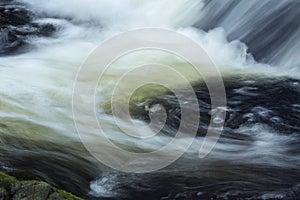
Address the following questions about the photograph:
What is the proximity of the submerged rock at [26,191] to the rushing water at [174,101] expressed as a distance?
792 mm

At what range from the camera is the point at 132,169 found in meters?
5.46

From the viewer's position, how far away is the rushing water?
5219mm

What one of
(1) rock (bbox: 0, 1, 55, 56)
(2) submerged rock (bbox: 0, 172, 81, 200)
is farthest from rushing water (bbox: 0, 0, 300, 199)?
(2) submerged rock (bbox: 0, 172, 81, 200)

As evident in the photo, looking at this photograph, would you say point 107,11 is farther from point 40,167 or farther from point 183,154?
point 40,167

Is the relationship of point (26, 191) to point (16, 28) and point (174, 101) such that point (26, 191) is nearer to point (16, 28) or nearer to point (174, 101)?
point (174, 101)

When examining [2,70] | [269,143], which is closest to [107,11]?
[2,70]


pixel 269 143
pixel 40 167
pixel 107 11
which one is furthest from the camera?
pixel 107 11

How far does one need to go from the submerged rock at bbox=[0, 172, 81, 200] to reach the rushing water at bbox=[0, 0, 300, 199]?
792 millimetres

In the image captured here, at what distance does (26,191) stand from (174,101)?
3.78 meters

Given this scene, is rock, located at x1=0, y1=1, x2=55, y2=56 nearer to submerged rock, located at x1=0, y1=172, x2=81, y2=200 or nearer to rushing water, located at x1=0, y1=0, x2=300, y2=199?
rushing water, located at x1=0, y1=0, x2=300, y2=199

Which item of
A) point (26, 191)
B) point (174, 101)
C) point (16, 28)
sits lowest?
point (26, 191)

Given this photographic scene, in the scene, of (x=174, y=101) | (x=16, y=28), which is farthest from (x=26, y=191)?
(x=16, y=28)

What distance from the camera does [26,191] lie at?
381cm

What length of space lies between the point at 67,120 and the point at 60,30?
383 centimetres
